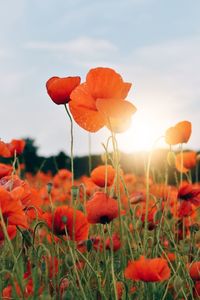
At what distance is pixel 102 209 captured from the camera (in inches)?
55.1

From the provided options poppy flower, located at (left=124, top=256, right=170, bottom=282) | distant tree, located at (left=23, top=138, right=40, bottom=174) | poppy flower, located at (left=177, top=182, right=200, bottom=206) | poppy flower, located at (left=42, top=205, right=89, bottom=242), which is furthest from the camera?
distant tree, located at (left=23, top=138, right=40, bottom=174)

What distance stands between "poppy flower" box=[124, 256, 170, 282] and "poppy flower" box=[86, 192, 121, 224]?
181 mm

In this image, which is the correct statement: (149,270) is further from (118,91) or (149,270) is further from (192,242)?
(192,242)

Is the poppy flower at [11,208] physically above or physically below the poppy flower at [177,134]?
below

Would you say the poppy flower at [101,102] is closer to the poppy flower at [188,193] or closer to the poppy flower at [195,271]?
the poppy flower at [195,271]

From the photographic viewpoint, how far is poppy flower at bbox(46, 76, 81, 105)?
59.6 inches

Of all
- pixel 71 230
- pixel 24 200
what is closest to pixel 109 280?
pixel 71 230

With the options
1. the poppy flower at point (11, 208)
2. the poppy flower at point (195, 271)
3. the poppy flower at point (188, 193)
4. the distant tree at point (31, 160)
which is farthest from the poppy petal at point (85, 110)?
the distant tree at point (31, 160)

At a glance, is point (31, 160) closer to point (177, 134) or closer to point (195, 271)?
point (177, 134)

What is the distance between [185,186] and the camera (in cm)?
192

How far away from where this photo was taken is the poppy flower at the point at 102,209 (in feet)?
4.59

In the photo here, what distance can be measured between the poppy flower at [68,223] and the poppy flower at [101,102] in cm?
21

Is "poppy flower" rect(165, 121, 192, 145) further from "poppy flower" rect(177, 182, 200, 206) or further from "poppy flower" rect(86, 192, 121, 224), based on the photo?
"poppy flower" rect(86, 192, 121, 224)

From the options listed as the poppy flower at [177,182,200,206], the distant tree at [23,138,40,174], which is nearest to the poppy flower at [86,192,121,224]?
the poppy flower at [177,182,200,206]
